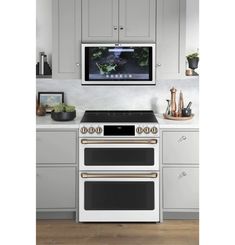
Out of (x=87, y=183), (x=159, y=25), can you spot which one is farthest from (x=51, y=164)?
(x=159, y=25)

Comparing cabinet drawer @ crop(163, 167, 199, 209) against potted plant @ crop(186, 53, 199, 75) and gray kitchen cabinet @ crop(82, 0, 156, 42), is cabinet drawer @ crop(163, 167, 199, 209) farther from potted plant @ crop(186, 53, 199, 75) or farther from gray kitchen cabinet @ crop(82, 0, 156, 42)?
gray kitchen cabinet @ crop(82, 0, 156, 42)

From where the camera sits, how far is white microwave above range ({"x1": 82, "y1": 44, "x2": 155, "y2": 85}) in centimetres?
458

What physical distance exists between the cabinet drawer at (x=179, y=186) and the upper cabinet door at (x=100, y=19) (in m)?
1.33

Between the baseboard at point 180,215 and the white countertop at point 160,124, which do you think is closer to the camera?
the white countertop at point 160,124

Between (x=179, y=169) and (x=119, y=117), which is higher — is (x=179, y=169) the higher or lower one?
the lower one

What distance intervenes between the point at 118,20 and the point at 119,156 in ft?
4.10

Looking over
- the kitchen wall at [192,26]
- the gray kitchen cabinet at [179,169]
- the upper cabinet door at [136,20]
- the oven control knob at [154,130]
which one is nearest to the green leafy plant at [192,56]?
the kitchen wall at [192,26]

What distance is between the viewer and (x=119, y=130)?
14.3 feet

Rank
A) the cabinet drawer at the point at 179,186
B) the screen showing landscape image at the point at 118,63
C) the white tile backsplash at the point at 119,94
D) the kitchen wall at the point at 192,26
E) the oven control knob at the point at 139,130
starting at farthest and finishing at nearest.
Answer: the white tile backsplash at the point at 119,94, the kitchen wall at the point at 192,26, the screen showing landscape image at the point at 118,63, the cabinet drawer at the point at 179,186, the oven control knob at the point at 139,130

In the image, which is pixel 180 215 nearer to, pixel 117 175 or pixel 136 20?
pixel 117 175

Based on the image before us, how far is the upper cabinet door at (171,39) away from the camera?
461 cm

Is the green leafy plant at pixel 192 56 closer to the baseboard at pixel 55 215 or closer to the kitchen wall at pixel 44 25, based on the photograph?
the kitchen wall at pixel 44 25

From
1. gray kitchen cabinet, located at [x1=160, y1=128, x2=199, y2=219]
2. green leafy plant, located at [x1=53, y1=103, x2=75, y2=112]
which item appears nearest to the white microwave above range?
green leafy plant, located at [x1=53, y1=103, x2=75, y2=112]

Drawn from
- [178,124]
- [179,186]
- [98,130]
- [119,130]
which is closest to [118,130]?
[119,130]
